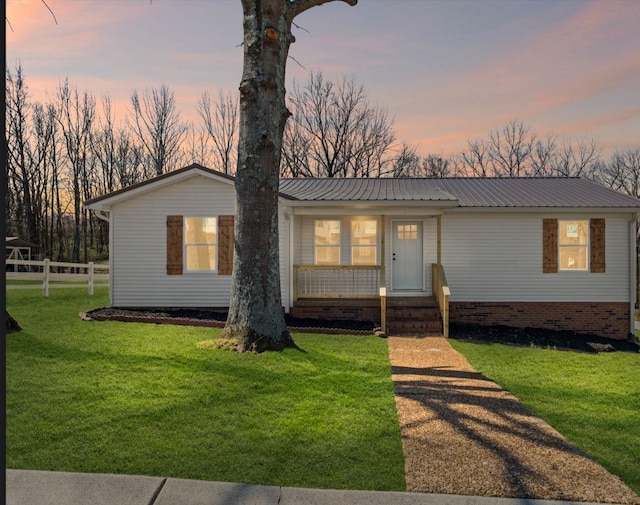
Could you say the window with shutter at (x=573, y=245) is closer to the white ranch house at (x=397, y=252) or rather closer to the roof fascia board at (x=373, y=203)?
the white ranch house at (x=397, y=252)

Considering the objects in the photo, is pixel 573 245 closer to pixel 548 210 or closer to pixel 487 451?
pixel 548 210

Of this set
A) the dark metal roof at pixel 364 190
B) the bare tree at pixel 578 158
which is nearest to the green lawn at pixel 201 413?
the dark metal roof at pixel 364 190

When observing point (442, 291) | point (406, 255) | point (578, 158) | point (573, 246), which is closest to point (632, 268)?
point (573, 246)

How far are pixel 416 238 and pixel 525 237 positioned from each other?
9.29 ft

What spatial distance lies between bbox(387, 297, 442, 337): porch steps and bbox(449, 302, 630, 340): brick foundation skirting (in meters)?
1.34

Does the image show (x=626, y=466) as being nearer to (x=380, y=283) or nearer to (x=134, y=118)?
(x=380, y=283)

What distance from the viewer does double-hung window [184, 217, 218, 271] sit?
1262cm

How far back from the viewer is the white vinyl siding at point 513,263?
1277cm

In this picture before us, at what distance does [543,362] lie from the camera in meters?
8.18

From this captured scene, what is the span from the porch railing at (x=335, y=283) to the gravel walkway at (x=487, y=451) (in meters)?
6.35

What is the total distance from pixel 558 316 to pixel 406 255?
429 cm

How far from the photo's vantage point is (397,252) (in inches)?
517

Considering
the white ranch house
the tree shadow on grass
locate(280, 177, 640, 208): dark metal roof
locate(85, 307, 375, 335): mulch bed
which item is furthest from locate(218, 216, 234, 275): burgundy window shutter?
the tree shadow on grass

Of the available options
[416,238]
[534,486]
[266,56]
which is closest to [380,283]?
[416,238]
